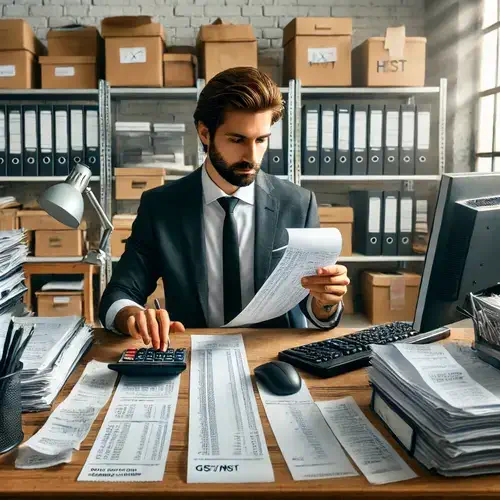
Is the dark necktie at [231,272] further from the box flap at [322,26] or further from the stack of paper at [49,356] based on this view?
the box flap at [322,26]

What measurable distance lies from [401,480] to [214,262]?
980 millimetres

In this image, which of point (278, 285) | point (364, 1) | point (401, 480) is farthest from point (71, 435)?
point (364, 1)

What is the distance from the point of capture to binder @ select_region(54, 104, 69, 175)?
2.93 metres

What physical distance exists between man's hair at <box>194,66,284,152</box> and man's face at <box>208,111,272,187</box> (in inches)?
0.8

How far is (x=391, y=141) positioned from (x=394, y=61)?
1.32ft

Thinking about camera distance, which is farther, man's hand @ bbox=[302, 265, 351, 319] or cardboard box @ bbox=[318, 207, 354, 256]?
cardboard box @ bbox=[318, 207, 354, 256]

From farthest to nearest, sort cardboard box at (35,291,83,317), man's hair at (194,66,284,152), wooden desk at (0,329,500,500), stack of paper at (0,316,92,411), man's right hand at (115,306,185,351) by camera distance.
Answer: cardboard box at (35,291,83,317)
man's hair at (194,66,284,152)
man's right hand at (115,306,185,351)
stack of paper at (0,316,92,411)
wooden desk at (0,329,500,500)

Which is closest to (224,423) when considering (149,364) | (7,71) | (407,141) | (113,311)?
(149,364)

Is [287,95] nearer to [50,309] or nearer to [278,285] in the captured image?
[50,309]

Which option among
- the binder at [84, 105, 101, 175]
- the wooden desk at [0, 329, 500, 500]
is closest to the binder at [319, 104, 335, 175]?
the binder at [84, 105, 101, 175]

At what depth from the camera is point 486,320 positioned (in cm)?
84

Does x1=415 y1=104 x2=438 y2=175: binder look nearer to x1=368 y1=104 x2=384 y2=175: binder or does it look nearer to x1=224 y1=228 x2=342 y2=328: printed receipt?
x1=368 y1=104 x2=384 y2=175: binder

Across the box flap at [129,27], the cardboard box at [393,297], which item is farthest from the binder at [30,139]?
the cardboard box at [393,297]

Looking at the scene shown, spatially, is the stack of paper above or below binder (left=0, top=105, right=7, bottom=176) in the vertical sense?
below
